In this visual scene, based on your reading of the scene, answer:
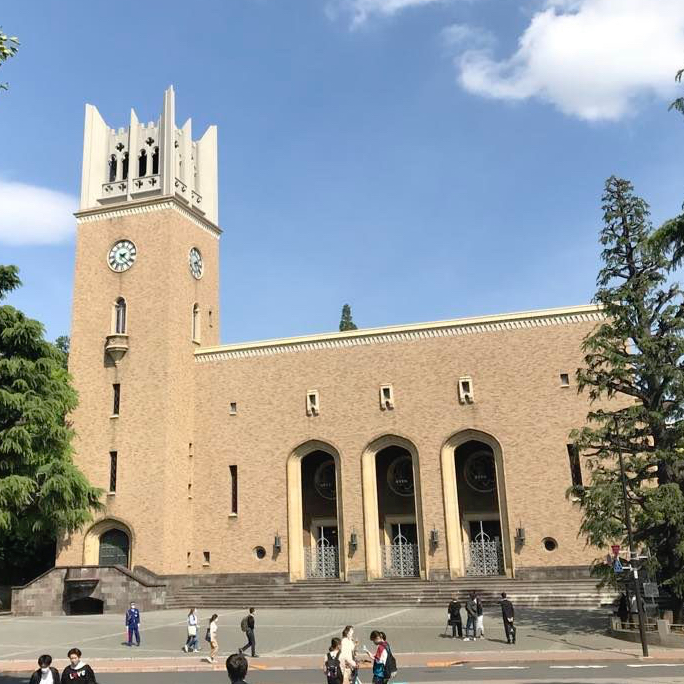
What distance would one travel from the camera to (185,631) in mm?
21516

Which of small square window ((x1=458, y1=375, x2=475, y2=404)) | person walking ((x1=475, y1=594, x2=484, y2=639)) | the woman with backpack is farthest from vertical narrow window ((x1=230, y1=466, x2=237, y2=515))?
the woman with backpack

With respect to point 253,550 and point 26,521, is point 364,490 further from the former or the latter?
point 26,521

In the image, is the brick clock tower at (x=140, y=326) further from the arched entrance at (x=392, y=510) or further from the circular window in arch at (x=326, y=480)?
the arched entrance at (x=392, y=510)

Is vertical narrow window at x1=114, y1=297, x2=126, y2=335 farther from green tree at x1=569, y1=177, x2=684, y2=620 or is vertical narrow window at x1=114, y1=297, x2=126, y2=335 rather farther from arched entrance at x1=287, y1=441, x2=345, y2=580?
green tree at x1=569, y1=177, x2=684, y2=620

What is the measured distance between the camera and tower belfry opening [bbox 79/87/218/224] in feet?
115

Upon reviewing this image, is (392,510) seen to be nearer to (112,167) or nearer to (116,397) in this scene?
(116,397)

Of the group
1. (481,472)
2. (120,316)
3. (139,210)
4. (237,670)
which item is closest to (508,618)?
(237,670)

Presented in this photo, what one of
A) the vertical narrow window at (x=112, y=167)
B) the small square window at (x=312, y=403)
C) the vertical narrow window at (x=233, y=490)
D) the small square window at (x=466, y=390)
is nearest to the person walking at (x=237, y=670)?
the small square window at (x=466, y=390)

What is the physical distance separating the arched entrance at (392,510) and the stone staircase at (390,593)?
3.85ft

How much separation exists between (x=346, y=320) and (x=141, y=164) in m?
23.3

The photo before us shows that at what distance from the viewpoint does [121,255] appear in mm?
34438

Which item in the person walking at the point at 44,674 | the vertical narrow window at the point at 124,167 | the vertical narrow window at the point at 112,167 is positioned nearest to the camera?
the person walking at the point at 44,674

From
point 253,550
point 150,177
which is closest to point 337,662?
point 253,550

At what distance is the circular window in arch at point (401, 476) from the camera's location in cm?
3219
